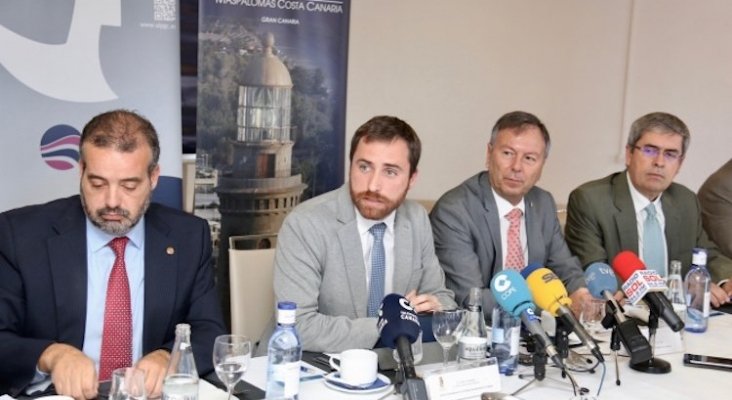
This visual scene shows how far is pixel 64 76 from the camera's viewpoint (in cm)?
382

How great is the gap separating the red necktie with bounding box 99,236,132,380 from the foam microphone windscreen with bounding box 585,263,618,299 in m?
1.47

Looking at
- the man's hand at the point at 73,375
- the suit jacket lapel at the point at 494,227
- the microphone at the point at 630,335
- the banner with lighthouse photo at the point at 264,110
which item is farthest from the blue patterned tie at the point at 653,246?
the man's hand at the point at 73,375

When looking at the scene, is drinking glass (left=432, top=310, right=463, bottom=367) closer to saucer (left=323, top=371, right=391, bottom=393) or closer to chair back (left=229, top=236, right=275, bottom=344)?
saucer (left=323, top=371, right=391, bottom=393)

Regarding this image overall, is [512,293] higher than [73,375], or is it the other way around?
[512,293]

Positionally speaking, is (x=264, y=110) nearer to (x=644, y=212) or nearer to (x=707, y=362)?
(x=644, y=212)

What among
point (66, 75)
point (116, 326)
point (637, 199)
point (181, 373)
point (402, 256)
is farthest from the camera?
point (637, 199)

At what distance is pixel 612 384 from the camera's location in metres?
2.44

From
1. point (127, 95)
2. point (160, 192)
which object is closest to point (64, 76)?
point (127, 95)

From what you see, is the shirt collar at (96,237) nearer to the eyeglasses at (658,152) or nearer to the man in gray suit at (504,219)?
the man in gray suit at (504,219)

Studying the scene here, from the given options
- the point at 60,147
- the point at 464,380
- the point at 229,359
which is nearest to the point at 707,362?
the point at 464,380

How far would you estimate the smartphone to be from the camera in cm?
264

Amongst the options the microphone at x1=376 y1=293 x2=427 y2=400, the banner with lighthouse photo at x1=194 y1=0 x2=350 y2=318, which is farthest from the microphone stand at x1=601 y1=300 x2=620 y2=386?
the banner with lighthouse photo at x1=194 y1=0 x2=350 y2=318

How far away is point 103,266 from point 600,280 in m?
1.56

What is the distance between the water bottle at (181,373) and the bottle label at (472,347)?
2.57 feet
